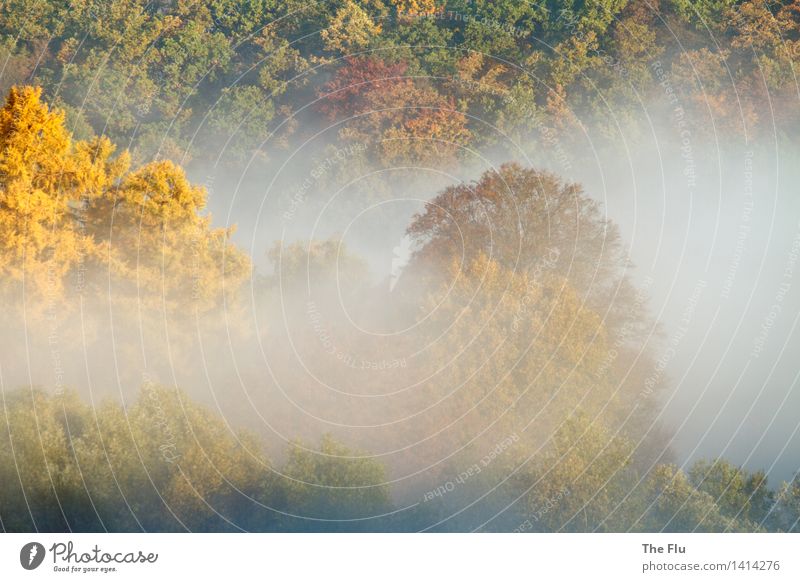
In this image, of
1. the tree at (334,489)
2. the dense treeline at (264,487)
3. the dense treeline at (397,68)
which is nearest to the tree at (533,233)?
the dense treeline at (264,487)

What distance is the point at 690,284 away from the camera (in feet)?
168

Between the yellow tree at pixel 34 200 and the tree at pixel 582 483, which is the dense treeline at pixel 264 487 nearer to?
the tree at pixel 582 483

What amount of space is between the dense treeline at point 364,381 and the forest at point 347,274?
81mm

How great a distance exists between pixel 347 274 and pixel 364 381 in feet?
17.9

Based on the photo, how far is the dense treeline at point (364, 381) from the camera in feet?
117

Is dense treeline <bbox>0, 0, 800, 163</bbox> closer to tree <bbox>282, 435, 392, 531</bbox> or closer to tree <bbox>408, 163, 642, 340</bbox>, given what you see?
tree <bbox>408, 163, 642, 340</bbox>

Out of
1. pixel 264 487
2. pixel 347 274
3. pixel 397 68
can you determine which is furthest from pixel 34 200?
pixel 397 68

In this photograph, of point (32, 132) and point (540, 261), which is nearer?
point (32, 132)

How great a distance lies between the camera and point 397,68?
64.1 m

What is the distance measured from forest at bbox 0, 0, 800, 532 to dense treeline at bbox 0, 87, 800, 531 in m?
0.08

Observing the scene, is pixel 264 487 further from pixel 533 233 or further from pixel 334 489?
pixel 533 233

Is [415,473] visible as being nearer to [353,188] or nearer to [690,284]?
[690,284]
